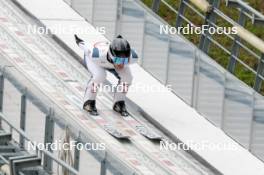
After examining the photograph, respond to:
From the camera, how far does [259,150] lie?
820 inches

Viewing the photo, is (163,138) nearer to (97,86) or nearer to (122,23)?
(97,86)

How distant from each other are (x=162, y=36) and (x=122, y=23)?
0.96m

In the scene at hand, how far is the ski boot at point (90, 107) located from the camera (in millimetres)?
20500

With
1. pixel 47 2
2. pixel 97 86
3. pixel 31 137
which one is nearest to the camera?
pixel 31 137

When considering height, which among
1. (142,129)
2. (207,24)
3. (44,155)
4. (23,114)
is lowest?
(142,129)

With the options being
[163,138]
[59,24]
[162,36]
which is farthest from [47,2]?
[163,138]

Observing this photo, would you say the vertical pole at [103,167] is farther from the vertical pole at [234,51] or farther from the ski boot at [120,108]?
the vertical pole at [234,51]
